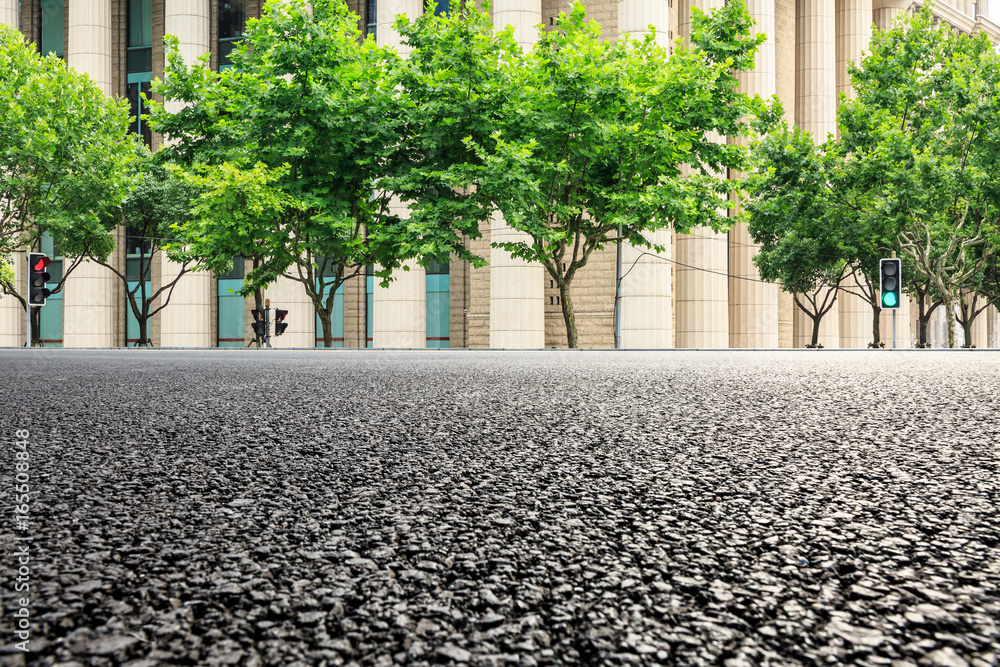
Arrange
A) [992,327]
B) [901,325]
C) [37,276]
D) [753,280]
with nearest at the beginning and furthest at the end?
[37,276], [753,280], [901,325], [992,327]

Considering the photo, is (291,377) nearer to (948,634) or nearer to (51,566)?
(51,566)

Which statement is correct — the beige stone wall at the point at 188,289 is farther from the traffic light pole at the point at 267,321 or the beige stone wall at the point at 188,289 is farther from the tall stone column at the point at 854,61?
the tall stone column at the point at 854,61

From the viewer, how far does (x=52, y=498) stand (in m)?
2.24

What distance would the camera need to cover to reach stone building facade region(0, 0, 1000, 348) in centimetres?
3331

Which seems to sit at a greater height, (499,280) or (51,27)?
(51,27)

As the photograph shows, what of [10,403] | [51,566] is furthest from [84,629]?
[10,403]

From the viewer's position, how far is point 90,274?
38562 millimetres

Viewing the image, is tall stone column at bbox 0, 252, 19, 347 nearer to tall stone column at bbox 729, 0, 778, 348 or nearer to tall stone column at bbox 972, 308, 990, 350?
tall stone column at bbox 729, 0, 778, 348

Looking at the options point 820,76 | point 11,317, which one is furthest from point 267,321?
point 820,76

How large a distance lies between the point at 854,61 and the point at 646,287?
2190cm

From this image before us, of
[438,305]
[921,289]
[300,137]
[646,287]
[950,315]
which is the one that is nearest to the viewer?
[300,137]

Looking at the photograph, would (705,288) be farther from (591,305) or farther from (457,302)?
(457,302)

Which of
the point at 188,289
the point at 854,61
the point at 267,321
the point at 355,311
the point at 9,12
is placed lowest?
the point at 267,321

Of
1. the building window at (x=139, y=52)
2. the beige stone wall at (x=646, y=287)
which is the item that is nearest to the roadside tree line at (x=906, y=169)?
the beige stone wall at (x=646, y=287)
